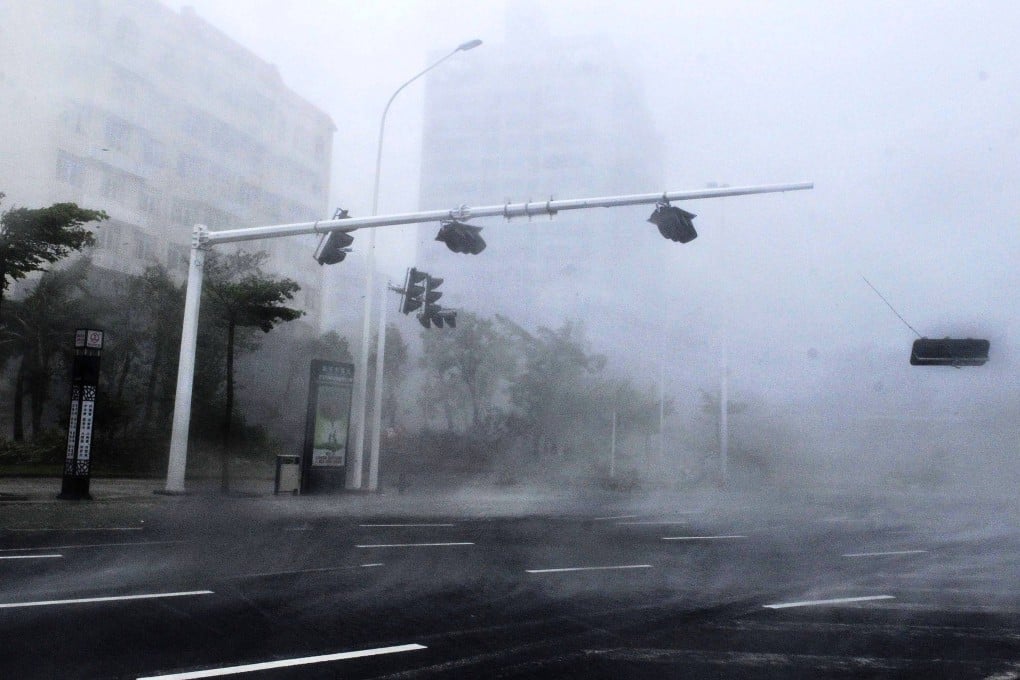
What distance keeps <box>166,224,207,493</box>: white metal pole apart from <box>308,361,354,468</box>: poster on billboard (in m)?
1.92

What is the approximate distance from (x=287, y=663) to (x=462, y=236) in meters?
6.14

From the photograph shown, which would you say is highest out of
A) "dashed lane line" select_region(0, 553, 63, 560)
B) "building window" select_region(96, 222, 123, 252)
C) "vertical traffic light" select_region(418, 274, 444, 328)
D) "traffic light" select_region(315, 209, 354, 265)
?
"building window" select_region(96, 222, 123, 252)

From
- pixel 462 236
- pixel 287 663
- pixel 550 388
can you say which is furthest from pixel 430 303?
pixel 287 663

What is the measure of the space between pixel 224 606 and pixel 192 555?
1.77 m

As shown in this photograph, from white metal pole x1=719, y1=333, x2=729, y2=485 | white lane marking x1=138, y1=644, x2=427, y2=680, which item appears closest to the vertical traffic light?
white metal pole x1=719, y1=333, x2=729, y2=485

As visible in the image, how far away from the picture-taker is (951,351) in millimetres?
9266

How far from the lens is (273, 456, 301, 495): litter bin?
1180 cm

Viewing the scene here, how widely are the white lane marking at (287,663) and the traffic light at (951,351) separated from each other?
25.6 ft

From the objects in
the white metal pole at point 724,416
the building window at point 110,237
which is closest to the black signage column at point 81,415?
the building window at point 110,237

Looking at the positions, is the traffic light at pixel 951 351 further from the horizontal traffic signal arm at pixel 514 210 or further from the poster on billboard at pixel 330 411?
the poster on billboard at pixel 330 411

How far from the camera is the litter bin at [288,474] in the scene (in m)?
11.8

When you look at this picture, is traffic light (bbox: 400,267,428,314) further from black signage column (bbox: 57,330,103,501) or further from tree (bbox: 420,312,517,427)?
tree (bbox: 420,312,517,427)

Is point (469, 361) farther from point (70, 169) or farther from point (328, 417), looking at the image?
point (70, 169)

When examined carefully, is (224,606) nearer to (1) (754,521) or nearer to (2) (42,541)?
(2) (42,541)
